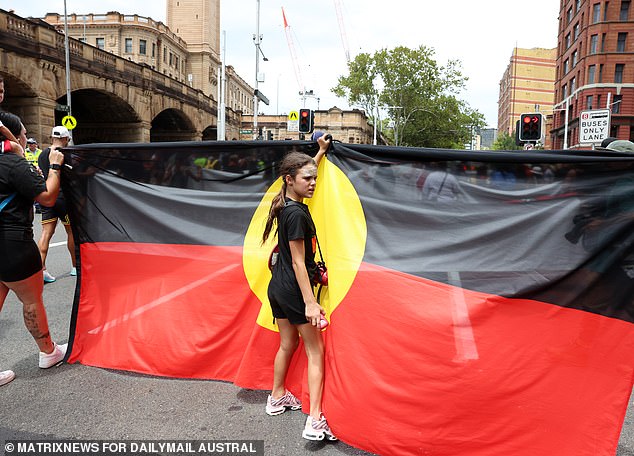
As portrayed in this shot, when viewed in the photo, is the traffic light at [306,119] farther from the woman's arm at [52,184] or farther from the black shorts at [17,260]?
the black shorts at [17,260]

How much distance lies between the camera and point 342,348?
2998 mm

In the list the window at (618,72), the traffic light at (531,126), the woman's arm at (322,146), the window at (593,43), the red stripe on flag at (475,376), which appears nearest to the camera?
the red stripe on flag at (475,376)

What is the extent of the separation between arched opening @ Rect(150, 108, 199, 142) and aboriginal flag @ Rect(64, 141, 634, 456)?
41458 mm

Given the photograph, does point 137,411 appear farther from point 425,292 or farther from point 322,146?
point 322,146

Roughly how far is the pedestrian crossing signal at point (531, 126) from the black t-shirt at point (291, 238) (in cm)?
1404

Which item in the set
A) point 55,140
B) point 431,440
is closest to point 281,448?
point 431,440

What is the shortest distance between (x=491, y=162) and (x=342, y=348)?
1432mm

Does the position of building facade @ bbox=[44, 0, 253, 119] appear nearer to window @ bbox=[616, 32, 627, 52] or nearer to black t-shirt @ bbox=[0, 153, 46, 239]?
window @ bbox=[616, 32, 627, 52]

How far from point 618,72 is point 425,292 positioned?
201 feet

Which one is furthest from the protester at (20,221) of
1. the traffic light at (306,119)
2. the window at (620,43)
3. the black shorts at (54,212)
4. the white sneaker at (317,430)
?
the window at (620,43)

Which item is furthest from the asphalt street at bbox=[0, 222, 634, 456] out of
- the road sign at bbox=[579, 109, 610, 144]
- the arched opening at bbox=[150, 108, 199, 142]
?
the arched opening at bbox=[150, 108, 199, 142]

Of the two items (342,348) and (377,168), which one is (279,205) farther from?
(342,348)

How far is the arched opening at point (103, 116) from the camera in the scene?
34.3m

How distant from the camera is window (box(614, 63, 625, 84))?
52250mm
